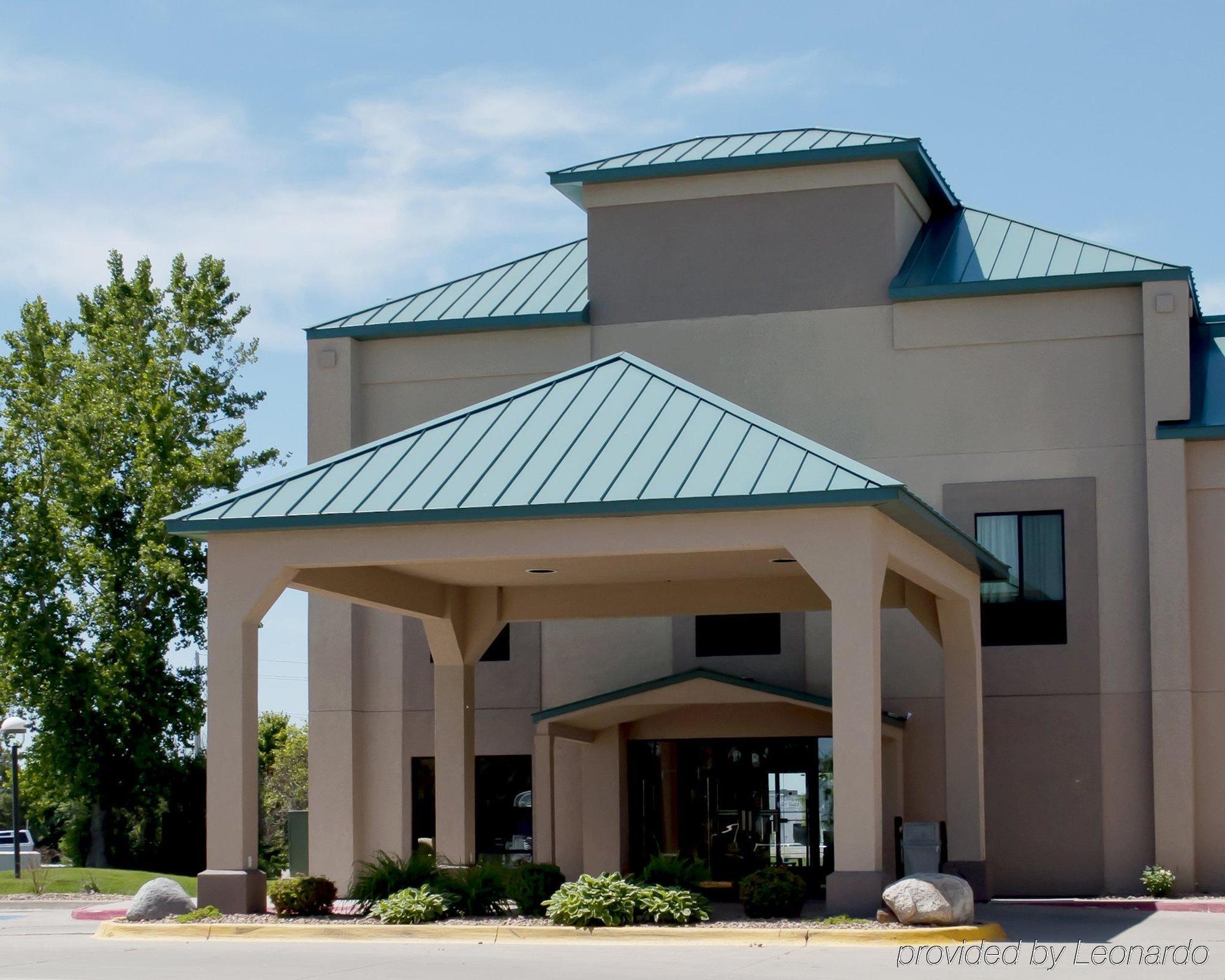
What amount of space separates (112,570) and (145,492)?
250cm

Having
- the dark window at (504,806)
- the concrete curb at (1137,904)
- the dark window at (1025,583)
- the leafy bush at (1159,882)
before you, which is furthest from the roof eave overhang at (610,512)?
the dark window at (504,806)

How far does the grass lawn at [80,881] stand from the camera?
31.6 metres

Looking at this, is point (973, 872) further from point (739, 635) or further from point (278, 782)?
point (278, 782)

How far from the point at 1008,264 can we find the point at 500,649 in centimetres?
1095

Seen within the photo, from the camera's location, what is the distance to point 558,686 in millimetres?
29031

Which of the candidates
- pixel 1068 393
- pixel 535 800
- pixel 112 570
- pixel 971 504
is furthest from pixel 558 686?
pixel 112 570

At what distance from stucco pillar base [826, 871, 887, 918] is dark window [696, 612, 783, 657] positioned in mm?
10526

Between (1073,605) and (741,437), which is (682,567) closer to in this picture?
(741,437)

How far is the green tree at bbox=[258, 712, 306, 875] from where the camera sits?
51469 mm

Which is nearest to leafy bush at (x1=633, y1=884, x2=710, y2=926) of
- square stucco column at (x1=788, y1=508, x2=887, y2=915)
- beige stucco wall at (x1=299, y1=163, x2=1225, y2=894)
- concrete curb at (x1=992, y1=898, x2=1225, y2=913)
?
→ square stucco column at (x1=788, y1=508, x2=887, y2=915)

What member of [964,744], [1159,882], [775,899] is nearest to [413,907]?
[775,899]

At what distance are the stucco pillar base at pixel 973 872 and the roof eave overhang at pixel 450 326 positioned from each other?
1138 centimetres

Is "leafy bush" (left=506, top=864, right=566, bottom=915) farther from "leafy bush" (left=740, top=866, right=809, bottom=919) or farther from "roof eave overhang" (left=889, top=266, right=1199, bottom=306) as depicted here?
"roof eave overhang" (left=889, top=266, right=1199, bottom=306)

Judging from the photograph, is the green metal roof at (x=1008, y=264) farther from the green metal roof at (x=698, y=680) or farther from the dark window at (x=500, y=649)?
the dark window at (x=500, y=649)
